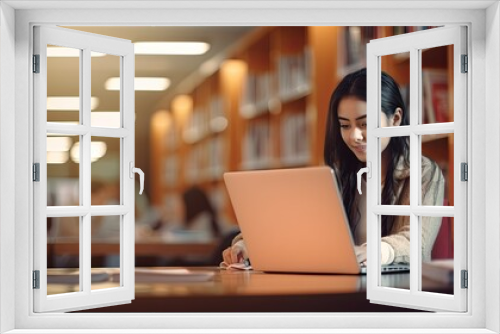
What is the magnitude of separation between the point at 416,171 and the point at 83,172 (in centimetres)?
144

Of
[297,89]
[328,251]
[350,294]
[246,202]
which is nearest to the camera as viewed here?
[350,294]

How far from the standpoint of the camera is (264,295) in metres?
2.89

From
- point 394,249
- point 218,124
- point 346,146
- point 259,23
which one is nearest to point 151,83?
point 218,124

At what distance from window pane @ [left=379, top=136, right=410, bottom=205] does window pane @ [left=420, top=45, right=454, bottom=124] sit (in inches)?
9.7

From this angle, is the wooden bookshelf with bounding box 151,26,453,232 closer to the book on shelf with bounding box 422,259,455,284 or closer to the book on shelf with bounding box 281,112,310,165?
the book on shelf with bounding box 281,112,310,165

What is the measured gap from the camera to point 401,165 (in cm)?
387

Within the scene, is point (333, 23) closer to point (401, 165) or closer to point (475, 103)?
point (475, 103)

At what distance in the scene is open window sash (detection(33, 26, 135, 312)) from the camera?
3.06 m

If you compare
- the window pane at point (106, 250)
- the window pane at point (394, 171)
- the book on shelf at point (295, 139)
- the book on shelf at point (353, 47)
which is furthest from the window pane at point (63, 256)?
the book on shelf at point (353, 47)

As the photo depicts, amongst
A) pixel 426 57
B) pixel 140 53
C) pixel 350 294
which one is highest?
pixel 140 53

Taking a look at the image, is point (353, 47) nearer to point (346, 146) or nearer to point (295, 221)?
point (346, 146)

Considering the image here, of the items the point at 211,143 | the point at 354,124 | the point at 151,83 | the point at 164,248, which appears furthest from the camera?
the point at 151,83

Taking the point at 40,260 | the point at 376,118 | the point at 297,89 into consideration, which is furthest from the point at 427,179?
the point at 297,89

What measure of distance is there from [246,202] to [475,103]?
1.14m
